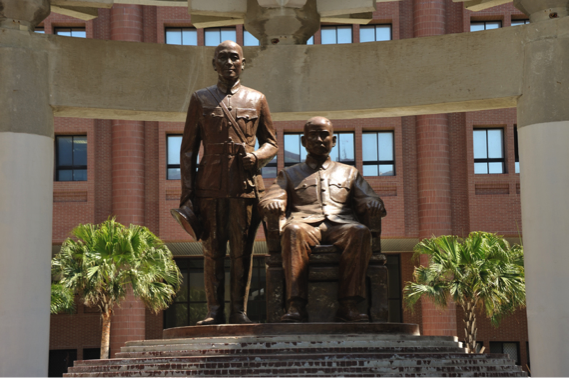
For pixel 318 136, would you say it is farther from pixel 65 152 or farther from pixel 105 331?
pixel 65 152

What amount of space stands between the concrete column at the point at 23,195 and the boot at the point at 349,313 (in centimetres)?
344

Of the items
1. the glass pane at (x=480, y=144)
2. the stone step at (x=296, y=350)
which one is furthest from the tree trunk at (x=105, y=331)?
the stone step at (x=296, y=350)

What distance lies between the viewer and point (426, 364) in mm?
6633

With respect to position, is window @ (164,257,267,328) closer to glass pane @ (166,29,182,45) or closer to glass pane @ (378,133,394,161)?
glass pane @ (378,133,394,161)

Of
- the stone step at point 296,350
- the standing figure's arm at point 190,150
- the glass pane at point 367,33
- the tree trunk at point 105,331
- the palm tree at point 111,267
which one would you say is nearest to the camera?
the stone step at point 296,350

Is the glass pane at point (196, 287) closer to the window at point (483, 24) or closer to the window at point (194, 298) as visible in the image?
the window at point (194, 298)

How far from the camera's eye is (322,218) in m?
7.80

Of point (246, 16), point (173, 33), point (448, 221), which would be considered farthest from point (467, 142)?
point (246, 16)

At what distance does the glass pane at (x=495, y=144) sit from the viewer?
3088cm

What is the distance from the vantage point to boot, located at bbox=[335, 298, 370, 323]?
289 inches

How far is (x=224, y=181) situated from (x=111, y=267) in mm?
15072

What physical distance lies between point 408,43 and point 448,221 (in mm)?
20492

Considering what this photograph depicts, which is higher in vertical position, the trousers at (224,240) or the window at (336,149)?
the window at (336,149)

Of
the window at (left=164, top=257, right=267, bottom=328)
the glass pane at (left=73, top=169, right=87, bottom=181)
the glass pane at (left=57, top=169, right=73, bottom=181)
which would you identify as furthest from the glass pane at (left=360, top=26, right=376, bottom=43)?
the glass pane at (left=57, top=169, right=73, bottom=181)
